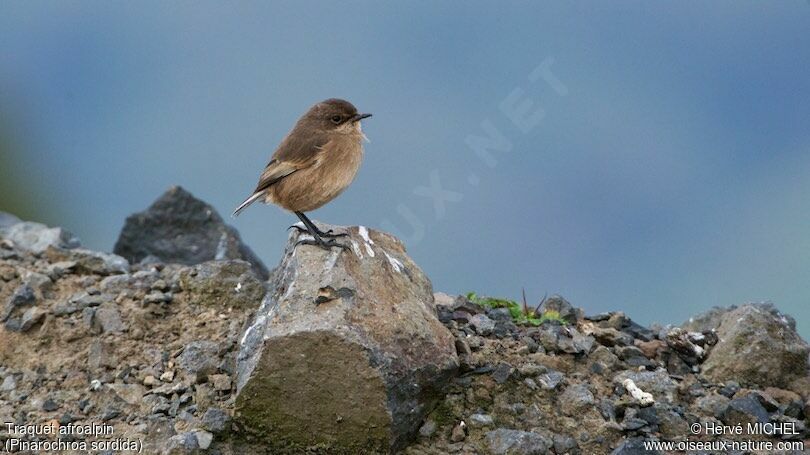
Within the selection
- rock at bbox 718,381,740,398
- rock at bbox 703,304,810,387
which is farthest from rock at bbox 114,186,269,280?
rock at bbox 718,381,740,398

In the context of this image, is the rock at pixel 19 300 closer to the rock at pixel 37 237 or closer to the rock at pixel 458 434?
the rock at pixel 37 237

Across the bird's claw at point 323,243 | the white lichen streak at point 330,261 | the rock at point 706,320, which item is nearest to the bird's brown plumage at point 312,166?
the bird's claw at point 323,243

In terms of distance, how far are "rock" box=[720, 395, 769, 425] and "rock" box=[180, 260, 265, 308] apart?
13.0ft

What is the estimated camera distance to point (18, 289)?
921 cm

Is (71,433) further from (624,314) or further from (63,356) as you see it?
(624,314)

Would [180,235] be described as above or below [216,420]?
above

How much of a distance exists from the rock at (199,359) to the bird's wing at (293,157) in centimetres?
132

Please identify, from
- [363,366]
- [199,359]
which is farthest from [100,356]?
[363,366]

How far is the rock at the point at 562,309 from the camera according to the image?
28.5 ft

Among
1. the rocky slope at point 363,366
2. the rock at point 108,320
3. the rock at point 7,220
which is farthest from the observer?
the rock at point 7,220

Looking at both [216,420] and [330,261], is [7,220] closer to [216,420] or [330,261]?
[216,420]

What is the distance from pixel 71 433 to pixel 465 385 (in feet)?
9.84

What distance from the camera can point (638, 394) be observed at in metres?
7.50

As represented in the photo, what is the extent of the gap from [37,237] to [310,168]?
459 centimetres
